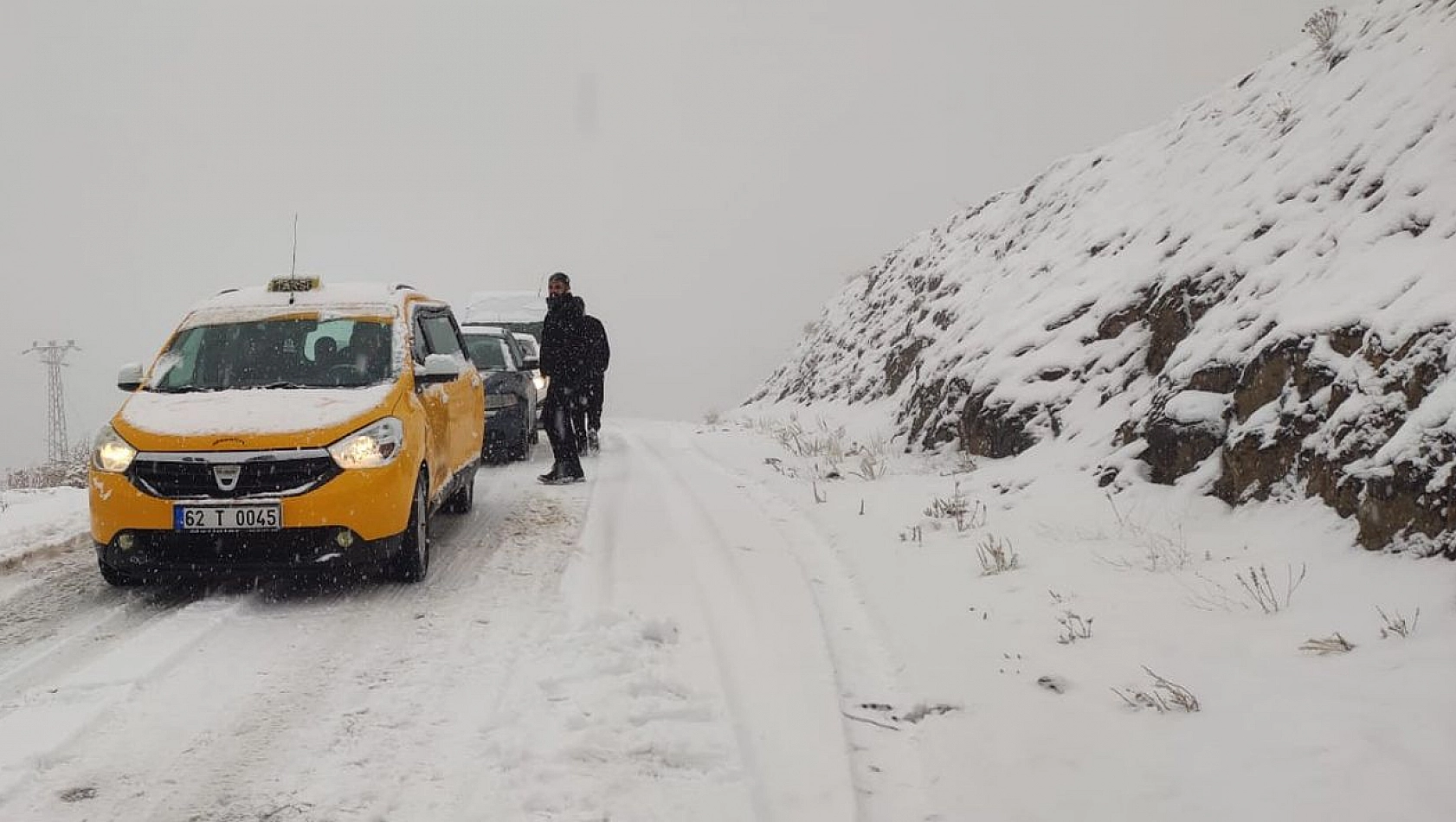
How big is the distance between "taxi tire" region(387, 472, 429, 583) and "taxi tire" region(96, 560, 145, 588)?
4.62 feet

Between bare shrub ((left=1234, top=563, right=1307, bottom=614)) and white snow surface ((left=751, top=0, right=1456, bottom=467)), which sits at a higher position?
white snow surface ((left=751, top=0, right=1456, bottom=467))

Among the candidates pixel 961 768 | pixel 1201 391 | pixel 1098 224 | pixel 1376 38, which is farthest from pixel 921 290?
pixel 961 768

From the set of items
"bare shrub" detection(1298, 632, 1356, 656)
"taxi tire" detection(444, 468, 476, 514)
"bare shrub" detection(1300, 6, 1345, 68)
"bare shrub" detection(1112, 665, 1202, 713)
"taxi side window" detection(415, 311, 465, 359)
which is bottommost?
"taxi tire" detection(444, 468, 476, 514)

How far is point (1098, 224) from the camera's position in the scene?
10.2 meters

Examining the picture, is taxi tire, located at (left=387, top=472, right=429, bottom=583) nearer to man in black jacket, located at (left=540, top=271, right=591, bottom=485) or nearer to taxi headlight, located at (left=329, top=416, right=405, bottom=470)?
taxi headlight, located at (left=329, top=416, right=405, bottom=470)

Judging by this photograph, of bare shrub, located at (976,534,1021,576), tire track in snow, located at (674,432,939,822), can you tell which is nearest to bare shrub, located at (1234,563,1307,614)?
bare shrub, located at (976,534,1021,576)

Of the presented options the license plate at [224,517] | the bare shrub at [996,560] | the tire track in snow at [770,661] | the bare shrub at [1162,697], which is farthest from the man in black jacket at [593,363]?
the bare shrub at [1162,697]

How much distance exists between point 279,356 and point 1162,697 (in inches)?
221

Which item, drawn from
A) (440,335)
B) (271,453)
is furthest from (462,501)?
(271,453)

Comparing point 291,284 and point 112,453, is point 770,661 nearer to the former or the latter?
point 112,453

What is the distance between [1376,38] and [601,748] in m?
9.03

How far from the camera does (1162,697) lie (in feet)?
10.4

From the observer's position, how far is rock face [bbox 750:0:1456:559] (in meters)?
4.29

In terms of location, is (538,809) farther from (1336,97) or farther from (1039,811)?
(1336,97)
